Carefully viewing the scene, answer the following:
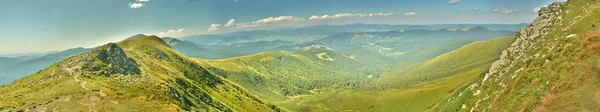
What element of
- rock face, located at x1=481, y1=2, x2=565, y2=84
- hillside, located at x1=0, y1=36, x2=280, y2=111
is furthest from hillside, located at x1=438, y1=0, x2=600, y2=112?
hillside, located at x1=0, y1=36, x2=280, y2=111

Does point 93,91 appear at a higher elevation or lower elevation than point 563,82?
higher

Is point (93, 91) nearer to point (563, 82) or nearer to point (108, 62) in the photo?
point (108, 62)

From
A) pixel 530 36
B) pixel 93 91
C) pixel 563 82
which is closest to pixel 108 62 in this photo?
pixel 93 91

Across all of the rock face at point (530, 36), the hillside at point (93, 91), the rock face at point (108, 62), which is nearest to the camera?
the hillside at point (93, 91)

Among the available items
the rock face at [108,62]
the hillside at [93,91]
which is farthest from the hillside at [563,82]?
the rock face at [108,62]

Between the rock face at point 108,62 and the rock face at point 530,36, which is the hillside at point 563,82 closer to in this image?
the rock face at point 530,36

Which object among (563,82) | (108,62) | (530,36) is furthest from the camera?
(530,36)

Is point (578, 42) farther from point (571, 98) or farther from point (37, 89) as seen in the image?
point (37, 89)

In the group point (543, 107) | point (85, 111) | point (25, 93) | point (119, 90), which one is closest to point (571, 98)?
point (543, 107)
